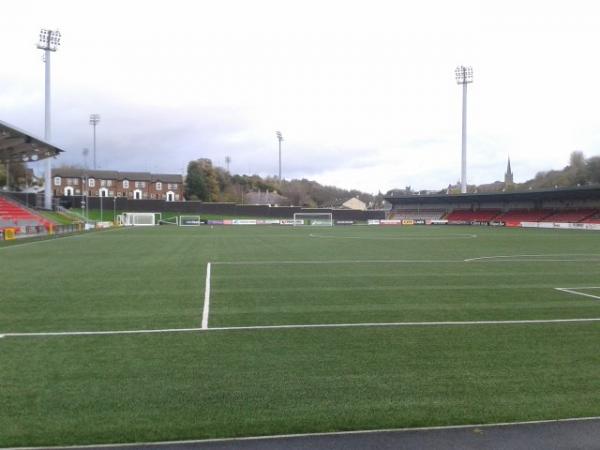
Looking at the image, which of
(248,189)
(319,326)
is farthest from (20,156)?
(248,189)

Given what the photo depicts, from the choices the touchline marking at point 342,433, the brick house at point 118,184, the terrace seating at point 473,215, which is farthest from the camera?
the brick house at point 118,184

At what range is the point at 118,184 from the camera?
111 meters

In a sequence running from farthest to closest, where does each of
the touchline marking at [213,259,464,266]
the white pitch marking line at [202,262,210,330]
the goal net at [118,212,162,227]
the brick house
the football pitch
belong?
the brick house < the goal net at [118,212,162,227] < the touchline marking at [213,259,464,266] < the white pitch marking line at [202,262,210,330] < the football pitch

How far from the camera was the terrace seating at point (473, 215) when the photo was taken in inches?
3303

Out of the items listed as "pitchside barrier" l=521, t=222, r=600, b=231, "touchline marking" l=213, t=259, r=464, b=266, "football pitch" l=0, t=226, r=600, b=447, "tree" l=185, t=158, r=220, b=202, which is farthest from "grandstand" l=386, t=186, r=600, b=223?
"football pitch" l=0, t=226, r=600, b=447

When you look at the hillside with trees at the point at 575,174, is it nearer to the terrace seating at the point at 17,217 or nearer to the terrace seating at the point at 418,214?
the terrace seating at the point at 418,214

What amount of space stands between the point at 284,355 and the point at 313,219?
82.3 m

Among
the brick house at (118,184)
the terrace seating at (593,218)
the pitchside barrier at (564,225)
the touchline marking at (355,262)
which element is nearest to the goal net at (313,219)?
the pitchside barrier at (564,225)

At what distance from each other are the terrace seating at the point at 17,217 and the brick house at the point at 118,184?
54.8m

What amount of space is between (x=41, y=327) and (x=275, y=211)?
286 ft

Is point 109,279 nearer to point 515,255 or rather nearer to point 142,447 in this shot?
point 142,447

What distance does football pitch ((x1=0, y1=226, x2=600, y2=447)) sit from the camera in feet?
16.7

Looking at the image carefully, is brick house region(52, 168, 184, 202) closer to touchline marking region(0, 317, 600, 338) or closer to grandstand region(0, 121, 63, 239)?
grandstand region(0, 121, 63, 239)

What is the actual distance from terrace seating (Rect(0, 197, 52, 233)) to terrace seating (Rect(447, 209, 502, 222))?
6331cm
